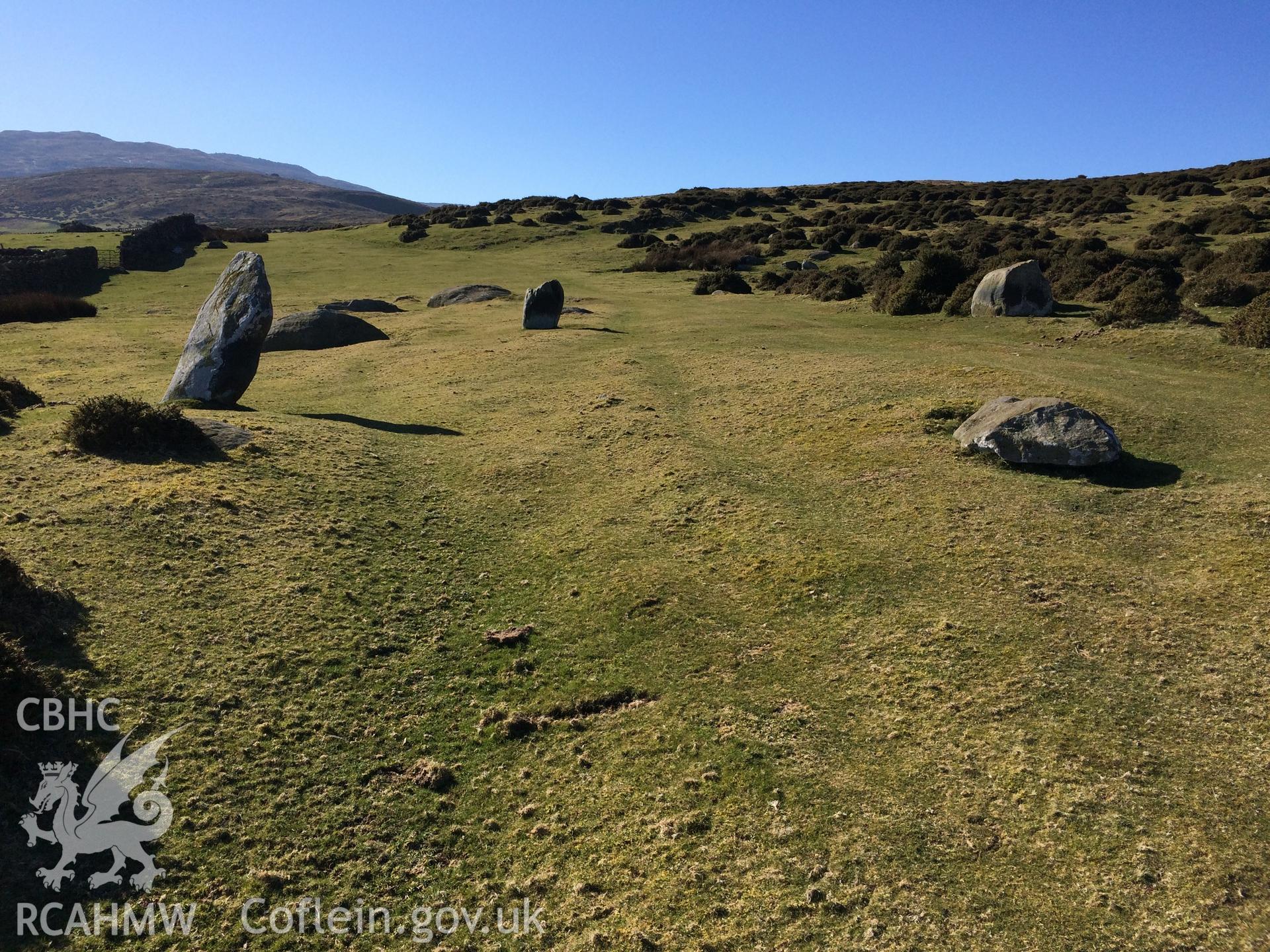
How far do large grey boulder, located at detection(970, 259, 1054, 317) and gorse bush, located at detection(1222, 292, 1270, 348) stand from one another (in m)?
6.46

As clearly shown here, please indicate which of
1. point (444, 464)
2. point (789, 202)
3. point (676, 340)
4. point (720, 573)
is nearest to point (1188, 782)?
point (720, 573)

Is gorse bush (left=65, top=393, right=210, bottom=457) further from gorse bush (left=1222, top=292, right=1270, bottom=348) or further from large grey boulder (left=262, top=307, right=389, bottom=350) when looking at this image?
gorse bush (left=1222, top=292, right=1270, bottom=348)

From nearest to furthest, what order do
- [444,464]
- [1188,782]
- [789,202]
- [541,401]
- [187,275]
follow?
[1188,782], [444,464], [541,401], [187,275], [789,202]

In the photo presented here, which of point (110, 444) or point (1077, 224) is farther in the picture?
point (1077, 224)

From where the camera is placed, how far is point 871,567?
450 inches

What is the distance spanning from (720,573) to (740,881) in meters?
5.82

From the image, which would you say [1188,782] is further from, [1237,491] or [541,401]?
[541,401]

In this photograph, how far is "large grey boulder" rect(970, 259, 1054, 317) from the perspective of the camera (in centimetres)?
2827

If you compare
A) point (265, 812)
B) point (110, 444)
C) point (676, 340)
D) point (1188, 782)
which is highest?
point (676, 340)

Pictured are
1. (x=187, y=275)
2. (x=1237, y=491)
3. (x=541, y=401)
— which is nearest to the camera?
(x=1237, y=491)

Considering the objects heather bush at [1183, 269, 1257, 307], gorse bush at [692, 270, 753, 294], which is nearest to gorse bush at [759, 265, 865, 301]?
gorse bush at [692, 270, 753, 294]

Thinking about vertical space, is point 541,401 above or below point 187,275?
below

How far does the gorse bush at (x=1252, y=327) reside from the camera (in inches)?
826

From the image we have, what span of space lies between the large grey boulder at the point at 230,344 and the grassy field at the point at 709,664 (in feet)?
5.41
